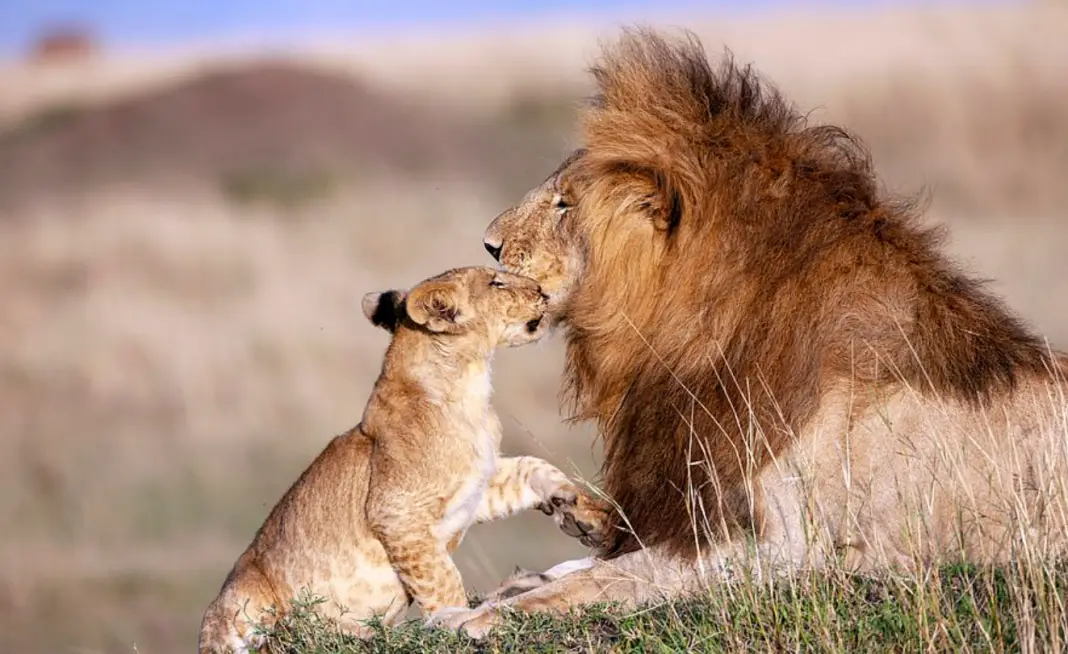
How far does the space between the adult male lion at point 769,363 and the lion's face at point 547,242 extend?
0.04m

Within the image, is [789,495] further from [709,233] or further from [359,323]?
[359,323]

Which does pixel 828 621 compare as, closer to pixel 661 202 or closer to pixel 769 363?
pixel 769 363

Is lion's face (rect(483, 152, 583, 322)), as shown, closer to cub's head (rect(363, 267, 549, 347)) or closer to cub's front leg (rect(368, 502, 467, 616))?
cub's head (rect(363, 267, 549, 347))

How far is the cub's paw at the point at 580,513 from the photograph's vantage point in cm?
495

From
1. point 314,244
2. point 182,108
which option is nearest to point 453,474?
point 314,244

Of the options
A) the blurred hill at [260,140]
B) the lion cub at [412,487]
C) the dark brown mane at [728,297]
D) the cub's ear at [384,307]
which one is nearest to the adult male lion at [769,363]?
the dark brown mane at [728,297]

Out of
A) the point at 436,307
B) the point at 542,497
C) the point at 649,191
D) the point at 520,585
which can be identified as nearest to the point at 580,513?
the point at 542,497

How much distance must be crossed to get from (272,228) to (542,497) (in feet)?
48.6

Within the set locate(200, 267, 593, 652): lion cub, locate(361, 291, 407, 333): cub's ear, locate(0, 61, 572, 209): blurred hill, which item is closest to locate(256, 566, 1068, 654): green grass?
locate(200, 267, 593, 652): lion cub

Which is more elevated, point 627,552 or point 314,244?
point 314,244

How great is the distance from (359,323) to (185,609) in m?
5.63

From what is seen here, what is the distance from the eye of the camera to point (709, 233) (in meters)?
4.78

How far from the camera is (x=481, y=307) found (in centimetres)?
521

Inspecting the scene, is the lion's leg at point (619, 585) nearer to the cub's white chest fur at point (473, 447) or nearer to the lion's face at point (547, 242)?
the cub's white chest fur at point (473, 447)
